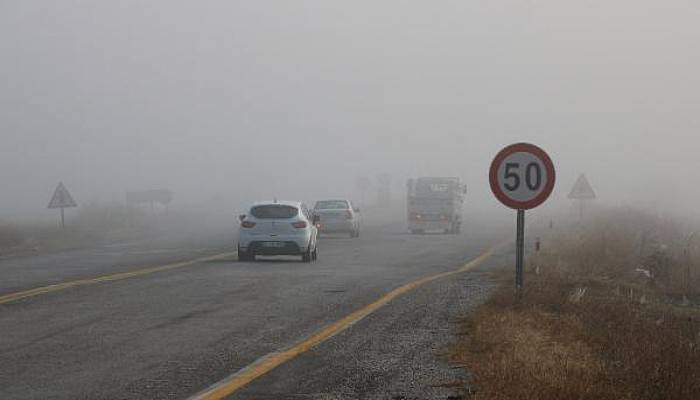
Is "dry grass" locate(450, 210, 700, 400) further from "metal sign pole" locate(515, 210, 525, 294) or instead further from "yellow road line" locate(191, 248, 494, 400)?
"yellow road line" locate(191, 248, 494, 400)

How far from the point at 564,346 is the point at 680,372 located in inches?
75.8

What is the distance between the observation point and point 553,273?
63.8 feet

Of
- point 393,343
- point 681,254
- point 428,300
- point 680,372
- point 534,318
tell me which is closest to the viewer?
point 680,372

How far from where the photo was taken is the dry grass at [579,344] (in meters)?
7.52

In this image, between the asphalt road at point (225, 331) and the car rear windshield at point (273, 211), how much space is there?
2618mm

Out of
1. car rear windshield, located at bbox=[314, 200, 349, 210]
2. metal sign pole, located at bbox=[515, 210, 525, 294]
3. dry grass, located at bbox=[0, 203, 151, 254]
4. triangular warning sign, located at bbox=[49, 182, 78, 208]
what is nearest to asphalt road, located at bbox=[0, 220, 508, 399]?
metal sign pole, located at bbox=[515, 210, 525, 294]

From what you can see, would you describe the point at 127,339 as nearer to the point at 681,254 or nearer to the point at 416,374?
the point at 416,374

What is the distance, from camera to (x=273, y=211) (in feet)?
84.5

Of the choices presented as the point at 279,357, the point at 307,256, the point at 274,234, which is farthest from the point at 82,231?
the point at 279,357

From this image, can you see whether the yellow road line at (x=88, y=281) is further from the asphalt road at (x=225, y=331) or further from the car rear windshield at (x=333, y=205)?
the car rear windshield at (x=333, y=205)

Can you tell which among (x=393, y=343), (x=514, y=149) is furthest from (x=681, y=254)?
(x=393, y=343)

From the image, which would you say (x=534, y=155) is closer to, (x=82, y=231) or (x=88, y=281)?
(x=88, y=281)

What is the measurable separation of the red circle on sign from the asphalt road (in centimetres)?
164

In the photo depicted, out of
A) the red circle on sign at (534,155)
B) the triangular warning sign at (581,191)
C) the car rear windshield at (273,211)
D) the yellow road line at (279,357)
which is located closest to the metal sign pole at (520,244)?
the red circle on sign at (534,155)
